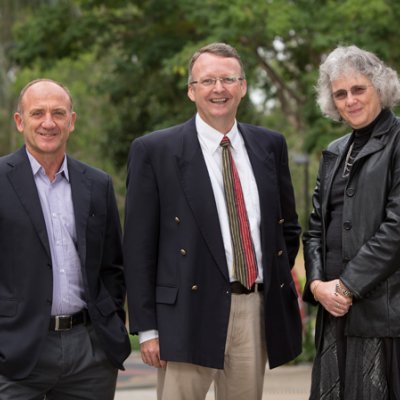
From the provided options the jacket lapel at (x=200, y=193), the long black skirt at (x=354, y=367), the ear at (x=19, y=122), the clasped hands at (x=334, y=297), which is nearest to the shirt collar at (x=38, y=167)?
the ear at (x=19, y=122)

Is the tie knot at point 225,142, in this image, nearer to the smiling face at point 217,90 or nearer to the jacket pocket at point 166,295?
the smiling face at point 217,90

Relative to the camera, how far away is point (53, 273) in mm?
4594

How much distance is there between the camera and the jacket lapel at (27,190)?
14.9ft

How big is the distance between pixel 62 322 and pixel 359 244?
5.02 feet

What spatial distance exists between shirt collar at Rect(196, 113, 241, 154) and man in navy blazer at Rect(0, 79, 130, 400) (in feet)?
2.08

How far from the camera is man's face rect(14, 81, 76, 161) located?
468cm

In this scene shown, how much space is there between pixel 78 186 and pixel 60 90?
0.51m

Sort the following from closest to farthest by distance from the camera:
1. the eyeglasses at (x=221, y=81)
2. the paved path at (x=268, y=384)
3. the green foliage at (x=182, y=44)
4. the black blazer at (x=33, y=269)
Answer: the black blazer at (x=33, y=269), the eyeglasses at (x=221, y=81), the paved path at (x=268, y=384), the green foliage at (x=182, y=44)

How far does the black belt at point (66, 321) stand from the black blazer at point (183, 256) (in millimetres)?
254

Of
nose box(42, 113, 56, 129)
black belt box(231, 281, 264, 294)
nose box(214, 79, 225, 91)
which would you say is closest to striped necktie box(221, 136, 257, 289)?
black belt box(231, 281, 264, 294)

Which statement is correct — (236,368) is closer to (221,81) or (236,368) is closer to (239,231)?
(239,231)

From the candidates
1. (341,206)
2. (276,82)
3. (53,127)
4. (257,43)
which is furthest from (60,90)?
(276,82)

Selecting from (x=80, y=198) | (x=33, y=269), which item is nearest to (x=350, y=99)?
(x=80, y=198)

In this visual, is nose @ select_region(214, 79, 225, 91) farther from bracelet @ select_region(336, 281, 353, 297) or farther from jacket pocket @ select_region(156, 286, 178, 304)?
bracelet @ select_region(336, 281, 353, 297)
